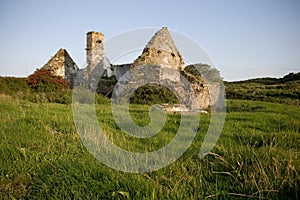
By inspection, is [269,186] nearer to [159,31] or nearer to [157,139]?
[157,139]

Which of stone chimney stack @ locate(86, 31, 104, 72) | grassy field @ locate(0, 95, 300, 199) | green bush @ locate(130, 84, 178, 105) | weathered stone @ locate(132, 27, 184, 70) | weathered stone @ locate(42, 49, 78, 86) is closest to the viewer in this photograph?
grassy field @ locate(0, 95, 300, 199)

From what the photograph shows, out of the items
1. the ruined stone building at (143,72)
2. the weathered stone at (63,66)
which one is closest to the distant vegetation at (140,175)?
the ruined stone building at (143,72)

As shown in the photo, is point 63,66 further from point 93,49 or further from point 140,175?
point 140,175

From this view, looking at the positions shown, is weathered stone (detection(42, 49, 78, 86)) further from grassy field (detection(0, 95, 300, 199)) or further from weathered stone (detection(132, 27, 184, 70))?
grassy field (detection(0, 95, 300, 199))

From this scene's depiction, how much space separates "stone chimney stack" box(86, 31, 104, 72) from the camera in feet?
83.0

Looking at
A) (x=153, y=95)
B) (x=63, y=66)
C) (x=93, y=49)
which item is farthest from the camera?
(x=63, y=66)

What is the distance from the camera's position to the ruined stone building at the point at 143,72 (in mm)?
19944

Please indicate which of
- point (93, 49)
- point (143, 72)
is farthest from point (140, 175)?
point (93, 49)

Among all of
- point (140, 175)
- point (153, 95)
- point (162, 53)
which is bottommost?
point (140, 175)

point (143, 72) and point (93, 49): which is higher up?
point (93, 49)

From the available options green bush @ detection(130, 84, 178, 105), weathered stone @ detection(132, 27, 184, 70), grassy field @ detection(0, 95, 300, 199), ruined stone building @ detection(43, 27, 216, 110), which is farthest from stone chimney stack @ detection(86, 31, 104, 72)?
grassy field @ detection(0, 95, 300, 199)

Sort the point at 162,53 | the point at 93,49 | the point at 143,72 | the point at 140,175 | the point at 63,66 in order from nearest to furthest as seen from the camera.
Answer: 1. the point at 140,175
2. the point at 143,72
3. the point at 162,53
4. the point at 93,49
5. the point at 63,66

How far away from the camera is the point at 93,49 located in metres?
25.2

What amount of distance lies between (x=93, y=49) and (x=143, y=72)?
651 centimetres
